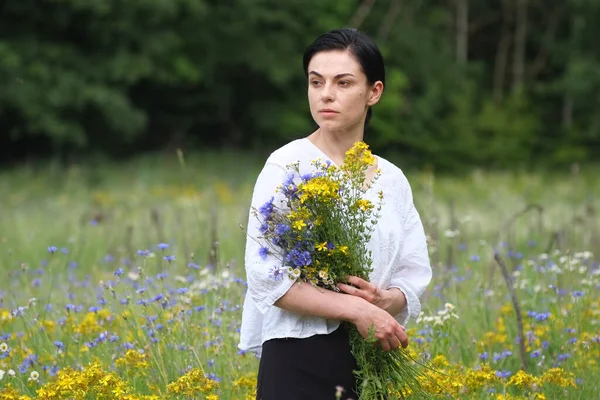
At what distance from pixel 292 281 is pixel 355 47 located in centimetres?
78

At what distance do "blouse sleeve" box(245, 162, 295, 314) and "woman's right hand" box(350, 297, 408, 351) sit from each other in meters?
0.22

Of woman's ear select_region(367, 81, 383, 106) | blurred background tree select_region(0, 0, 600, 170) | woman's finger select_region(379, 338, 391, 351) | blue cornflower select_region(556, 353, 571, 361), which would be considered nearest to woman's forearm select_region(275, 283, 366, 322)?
woman's finger select_region(379, 338, 391, 351)

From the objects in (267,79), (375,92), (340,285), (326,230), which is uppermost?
(375,92)

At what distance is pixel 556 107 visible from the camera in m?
30.4

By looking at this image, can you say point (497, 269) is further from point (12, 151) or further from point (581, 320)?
point (12, 151)

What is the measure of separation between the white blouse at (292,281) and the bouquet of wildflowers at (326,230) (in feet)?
0.14

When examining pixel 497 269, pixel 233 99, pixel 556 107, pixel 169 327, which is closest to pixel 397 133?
pixel 233 99

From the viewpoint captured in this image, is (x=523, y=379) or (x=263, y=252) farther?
(x=523, y=379)

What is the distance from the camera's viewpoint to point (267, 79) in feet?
84.8

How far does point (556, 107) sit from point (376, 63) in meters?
28.3

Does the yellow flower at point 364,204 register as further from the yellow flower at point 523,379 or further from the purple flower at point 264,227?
the yellow flower at point 523,379

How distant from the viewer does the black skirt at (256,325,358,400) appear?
3.05m

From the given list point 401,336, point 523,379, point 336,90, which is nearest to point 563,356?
point 523,379

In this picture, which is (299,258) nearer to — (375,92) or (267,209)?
(267,209)
